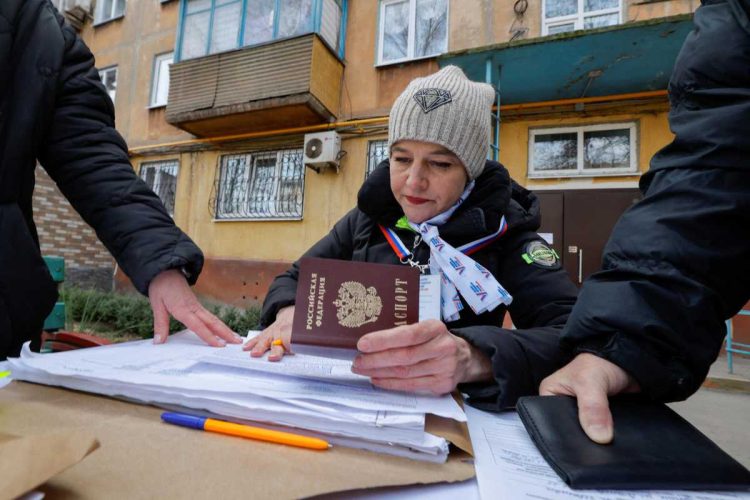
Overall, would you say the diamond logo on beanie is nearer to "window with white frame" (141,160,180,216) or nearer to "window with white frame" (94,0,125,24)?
"window with white frame" (141,160,180,216)

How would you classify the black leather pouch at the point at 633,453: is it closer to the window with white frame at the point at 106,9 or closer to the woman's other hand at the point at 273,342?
the woman's other hand at the point at 273,342

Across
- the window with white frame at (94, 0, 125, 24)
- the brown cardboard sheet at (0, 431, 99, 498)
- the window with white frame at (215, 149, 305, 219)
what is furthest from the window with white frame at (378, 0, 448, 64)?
the window with white frame at (94, 0, 125, 24)

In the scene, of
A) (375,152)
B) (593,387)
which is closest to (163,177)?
(375,152)

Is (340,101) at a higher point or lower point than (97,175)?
higher

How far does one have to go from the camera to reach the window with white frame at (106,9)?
9.22m

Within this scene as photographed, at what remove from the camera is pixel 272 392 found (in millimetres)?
549

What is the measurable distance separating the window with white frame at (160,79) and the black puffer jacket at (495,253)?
8.87 meters

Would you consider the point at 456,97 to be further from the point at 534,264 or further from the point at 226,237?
the point at 226,237

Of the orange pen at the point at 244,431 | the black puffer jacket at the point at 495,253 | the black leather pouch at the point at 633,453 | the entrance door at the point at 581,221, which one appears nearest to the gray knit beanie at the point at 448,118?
the black puffer jacket at the point at 495,253

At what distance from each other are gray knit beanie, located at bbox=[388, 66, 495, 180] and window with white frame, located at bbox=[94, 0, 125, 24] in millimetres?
11253

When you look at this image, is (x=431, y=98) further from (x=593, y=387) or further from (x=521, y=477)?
(x=521, y=477)

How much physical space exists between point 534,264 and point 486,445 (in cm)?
74

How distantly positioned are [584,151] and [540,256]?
16.2 ft

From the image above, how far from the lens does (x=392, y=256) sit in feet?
4.30
